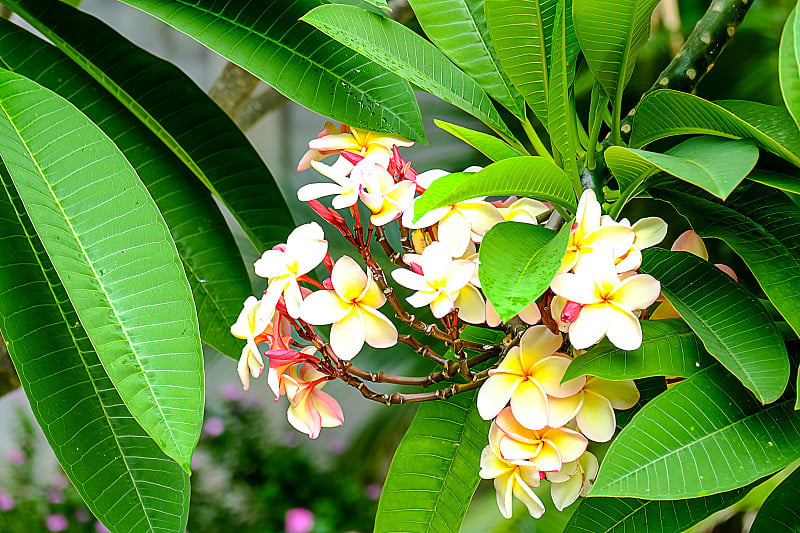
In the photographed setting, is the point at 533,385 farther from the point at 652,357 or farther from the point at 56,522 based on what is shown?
the point at 56,522

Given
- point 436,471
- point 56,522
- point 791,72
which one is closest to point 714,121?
point 791,72

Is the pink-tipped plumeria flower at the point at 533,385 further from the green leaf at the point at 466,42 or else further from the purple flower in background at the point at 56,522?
the purple flower in background at the point at 56,522

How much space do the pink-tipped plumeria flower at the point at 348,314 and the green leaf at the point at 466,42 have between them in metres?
0.20

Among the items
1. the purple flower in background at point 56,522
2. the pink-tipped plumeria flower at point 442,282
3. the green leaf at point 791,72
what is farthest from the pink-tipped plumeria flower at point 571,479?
the purple flower in background at point 56,522

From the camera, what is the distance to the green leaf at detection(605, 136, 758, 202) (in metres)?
0.32

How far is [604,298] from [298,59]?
320 mm

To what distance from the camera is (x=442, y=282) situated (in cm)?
36

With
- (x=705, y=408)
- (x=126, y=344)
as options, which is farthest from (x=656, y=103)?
(x=126, y=344)

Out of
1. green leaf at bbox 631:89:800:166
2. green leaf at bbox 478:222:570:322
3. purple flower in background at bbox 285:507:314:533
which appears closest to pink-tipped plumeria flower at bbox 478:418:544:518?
green leaf at bbox 478:222:570:322

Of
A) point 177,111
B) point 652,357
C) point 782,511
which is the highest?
point 177,111

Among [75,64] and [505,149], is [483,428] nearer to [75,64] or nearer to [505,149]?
[505,149]

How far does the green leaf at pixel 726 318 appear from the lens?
333 millimetres

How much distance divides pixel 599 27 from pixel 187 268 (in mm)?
399

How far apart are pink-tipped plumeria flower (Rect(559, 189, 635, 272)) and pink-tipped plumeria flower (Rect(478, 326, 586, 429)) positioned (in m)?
0.04
